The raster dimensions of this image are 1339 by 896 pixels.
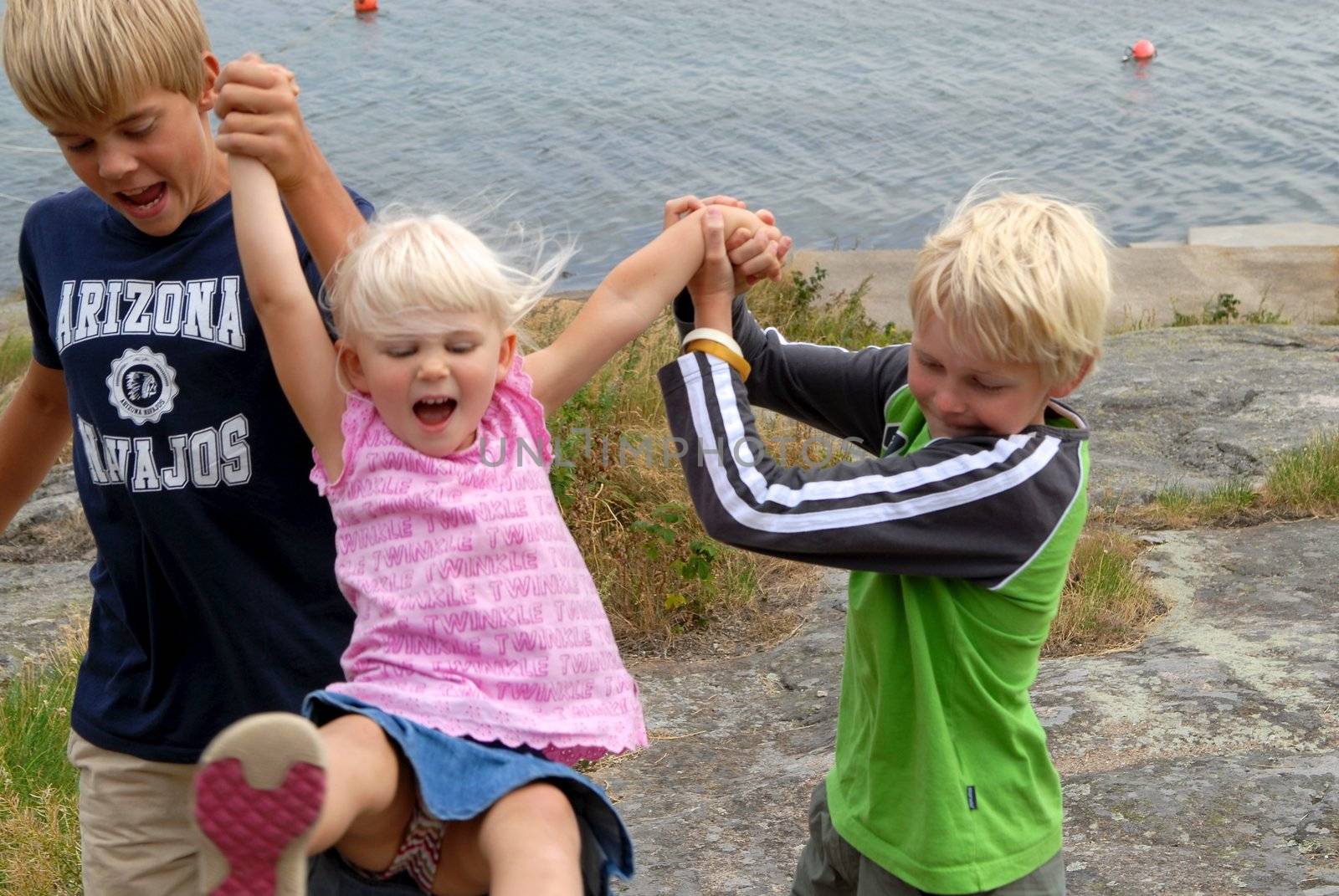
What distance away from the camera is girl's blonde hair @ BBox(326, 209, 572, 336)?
206cm

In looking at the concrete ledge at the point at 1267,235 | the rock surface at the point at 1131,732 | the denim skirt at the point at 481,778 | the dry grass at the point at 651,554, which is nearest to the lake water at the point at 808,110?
the concrete ledge at the point at 1267,235

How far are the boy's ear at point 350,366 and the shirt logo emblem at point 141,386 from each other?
12.5 inches

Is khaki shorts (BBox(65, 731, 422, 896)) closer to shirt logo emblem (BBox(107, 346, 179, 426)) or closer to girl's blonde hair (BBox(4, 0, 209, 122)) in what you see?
shirt logo emblem (BBox(107, 346, 179, 426))

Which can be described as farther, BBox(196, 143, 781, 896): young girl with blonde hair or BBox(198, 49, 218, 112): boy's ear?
BBox(198, 49, 218, 112): boy's ear

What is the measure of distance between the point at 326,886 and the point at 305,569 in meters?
0.53

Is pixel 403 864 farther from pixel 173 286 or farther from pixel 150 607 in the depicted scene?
pixel 173 286

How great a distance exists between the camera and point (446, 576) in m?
2.02

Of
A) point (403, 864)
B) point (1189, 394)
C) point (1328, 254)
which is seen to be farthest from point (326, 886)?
point (1328, 254)

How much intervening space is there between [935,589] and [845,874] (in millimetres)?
512

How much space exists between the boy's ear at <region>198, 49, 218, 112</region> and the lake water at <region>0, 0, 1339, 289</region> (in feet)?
36.4

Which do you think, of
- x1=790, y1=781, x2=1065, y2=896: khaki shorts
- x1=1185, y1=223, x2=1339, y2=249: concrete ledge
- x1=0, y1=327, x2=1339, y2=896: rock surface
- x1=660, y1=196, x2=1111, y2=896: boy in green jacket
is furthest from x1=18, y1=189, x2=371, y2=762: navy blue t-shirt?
x1=1185, y1=223, x2=1339, y2=249: concrete ledge

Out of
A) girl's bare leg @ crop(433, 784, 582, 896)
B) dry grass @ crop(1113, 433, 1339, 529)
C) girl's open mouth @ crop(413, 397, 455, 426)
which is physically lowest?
dry grass @ crop(1113, 433, 1339, 529)

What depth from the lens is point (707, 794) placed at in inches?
138

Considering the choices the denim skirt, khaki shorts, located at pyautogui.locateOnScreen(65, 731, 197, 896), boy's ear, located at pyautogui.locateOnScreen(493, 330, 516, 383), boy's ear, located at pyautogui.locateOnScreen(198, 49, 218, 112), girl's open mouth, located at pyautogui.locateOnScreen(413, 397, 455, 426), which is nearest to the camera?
the denim skirt
